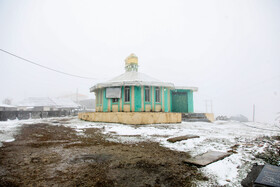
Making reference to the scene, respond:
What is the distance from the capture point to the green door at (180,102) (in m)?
18.4

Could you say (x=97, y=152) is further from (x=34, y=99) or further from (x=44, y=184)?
(x=34, y=99)

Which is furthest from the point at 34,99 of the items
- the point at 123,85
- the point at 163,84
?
the point at 163,84

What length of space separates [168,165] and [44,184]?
240 cm

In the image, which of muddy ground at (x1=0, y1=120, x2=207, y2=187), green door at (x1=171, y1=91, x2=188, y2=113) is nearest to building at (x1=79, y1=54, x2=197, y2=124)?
green door at (x1=171, y1=91, x2=188, y2=113)

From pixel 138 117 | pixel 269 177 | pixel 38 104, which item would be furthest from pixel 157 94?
pixel 38 104

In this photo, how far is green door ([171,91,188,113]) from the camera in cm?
1838

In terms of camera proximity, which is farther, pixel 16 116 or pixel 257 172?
pixel 16 116

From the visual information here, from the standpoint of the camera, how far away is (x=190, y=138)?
244 inches

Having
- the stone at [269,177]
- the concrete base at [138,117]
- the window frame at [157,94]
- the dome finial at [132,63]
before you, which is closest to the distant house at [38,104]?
the dome finial at [132,63]

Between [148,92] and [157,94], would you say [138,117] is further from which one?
[157,94]

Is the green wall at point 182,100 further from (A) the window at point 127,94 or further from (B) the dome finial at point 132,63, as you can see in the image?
(A) the window at point 127,94

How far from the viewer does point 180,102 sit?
18.5 meters

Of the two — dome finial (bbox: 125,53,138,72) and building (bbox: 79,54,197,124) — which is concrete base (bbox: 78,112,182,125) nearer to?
building (bbox: 79,54,197,124)

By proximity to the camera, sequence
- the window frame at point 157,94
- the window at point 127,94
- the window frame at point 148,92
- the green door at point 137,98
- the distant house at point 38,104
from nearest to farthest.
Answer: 1. the green door at point 137,98
2. the window at point 127,94
3. the window frame at point 148,92
4. the window frame at point 157,94
5. the distant house at point 38,104
